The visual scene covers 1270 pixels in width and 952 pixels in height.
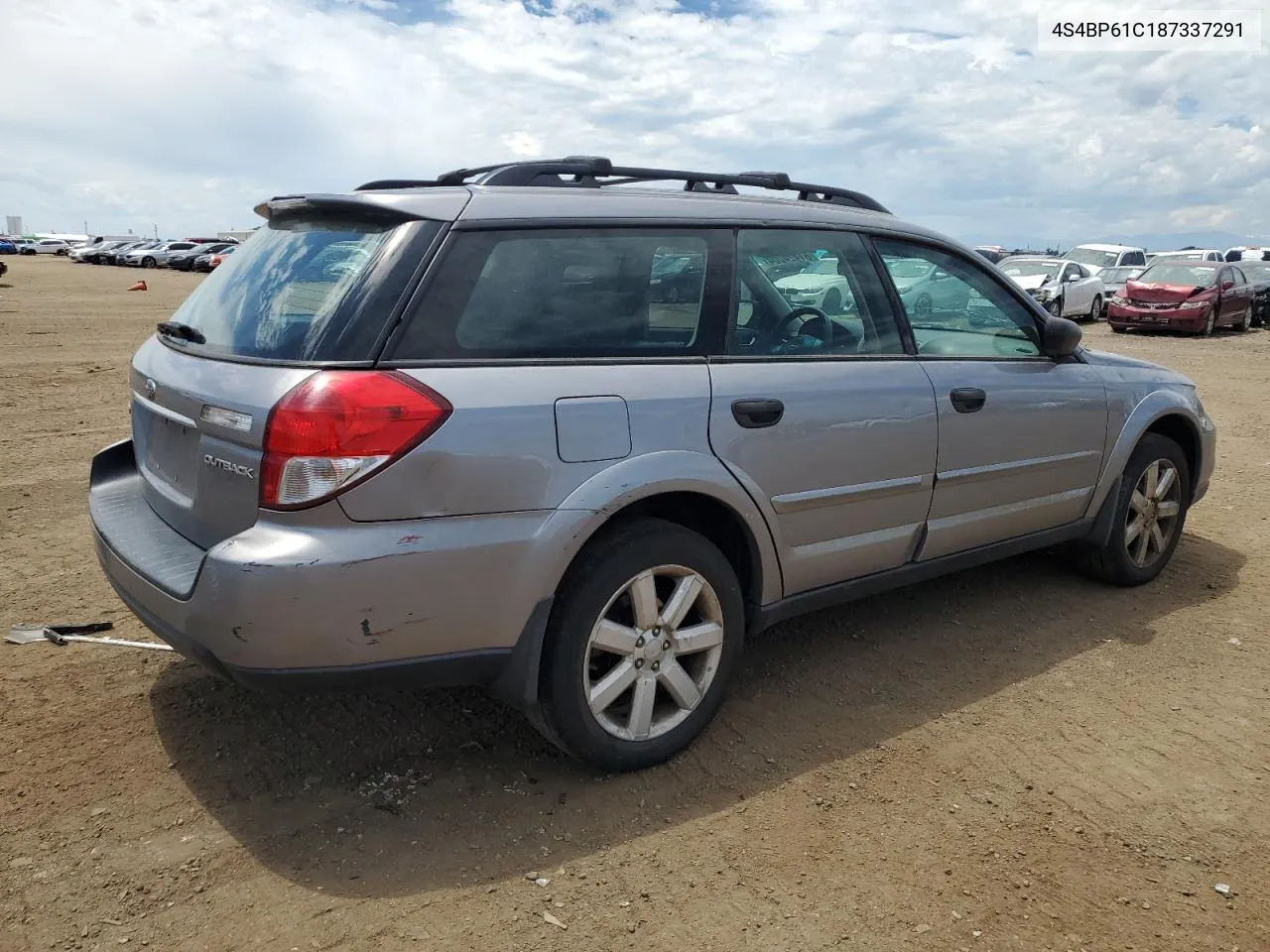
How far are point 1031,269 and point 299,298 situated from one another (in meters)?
21.3

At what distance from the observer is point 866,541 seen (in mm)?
3734

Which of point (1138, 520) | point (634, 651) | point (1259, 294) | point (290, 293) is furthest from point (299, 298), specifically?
point (1259, 294)

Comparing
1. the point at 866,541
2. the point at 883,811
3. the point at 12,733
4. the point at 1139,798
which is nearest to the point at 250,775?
the point at 12,733

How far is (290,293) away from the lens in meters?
2.96

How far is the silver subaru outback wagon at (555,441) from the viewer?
2.61m

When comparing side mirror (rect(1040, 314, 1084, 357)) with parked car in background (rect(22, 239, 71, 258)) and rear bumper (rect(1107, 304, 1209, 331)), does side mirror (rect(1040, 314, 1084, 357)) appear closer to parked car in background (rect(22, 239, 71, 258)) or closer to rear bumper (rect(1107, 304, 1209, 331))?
rear bumper (rect(1107, 304, 1209, 331))

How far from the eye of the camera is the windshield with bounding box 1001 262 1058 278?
21.4 meters

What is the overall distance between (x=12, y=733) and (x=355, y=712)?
1049 mm

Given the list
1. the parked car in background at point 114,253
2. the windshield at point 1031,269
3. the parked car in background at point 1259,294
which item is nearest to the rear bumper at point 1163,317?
the windshield at point 1031,269

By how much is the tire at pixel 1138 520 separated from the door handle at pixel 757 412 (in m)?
2.31

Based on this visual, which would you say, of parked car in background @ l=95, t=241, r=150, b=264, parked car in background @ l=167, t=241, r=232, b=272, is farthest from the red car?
parked car in background @ l=95, t=241, r=150, b=264

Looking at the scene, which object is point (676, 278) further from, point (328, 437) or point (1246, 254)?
point (1246, 254)

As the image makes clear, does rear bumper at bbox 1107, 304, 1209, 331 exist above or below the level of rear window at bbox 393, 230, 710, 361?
below

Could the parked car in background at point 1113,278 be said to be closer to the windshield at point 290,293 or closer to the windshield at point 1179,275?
the windshield at point 1179,275
